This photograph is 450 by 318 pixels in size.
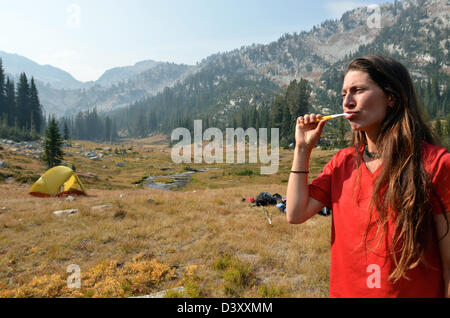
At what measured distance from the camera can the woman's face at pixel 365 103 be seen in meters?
1.83

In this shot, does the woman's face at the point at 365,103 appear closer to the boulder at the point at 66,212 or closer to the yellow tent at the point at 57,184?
the boulder at the point at 66,212

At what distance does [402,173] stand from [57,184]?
79.9 feet

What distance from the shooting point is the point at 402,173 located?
5.69ft

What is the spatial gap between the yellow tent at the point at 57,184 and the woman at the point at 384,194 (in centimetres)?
2327

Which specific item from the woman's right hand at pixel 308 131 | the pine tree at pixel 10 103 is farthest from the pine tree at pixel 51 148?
the pine tree at pixel 10 103

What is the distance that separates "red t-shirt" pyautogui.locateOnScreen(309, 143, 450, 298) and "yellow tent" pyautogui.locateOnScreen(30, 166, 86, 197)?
23.4 metres

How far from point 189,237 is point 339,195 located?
281 inches

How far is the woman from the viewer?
5.35 feet

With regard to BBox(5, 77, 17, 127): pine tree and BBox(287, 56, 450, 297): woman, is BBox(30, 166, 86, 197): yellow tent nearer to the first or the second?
BBox(287, 56, 450, 297): woman

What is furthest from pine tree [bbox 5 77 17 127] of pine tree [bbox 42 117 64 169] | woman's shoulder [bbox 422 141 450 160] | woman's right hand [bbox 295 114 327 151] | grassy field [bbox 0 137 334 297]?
woman's shoulder [bbox 422 141 450 160]

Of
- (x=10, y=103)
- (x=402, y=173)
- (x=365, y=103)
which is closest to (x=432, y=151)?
(x=402, y=173)

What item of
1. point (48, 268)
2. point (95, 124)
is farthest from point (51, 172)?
point (95, 124)

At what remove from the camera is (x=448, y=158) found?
155cm
